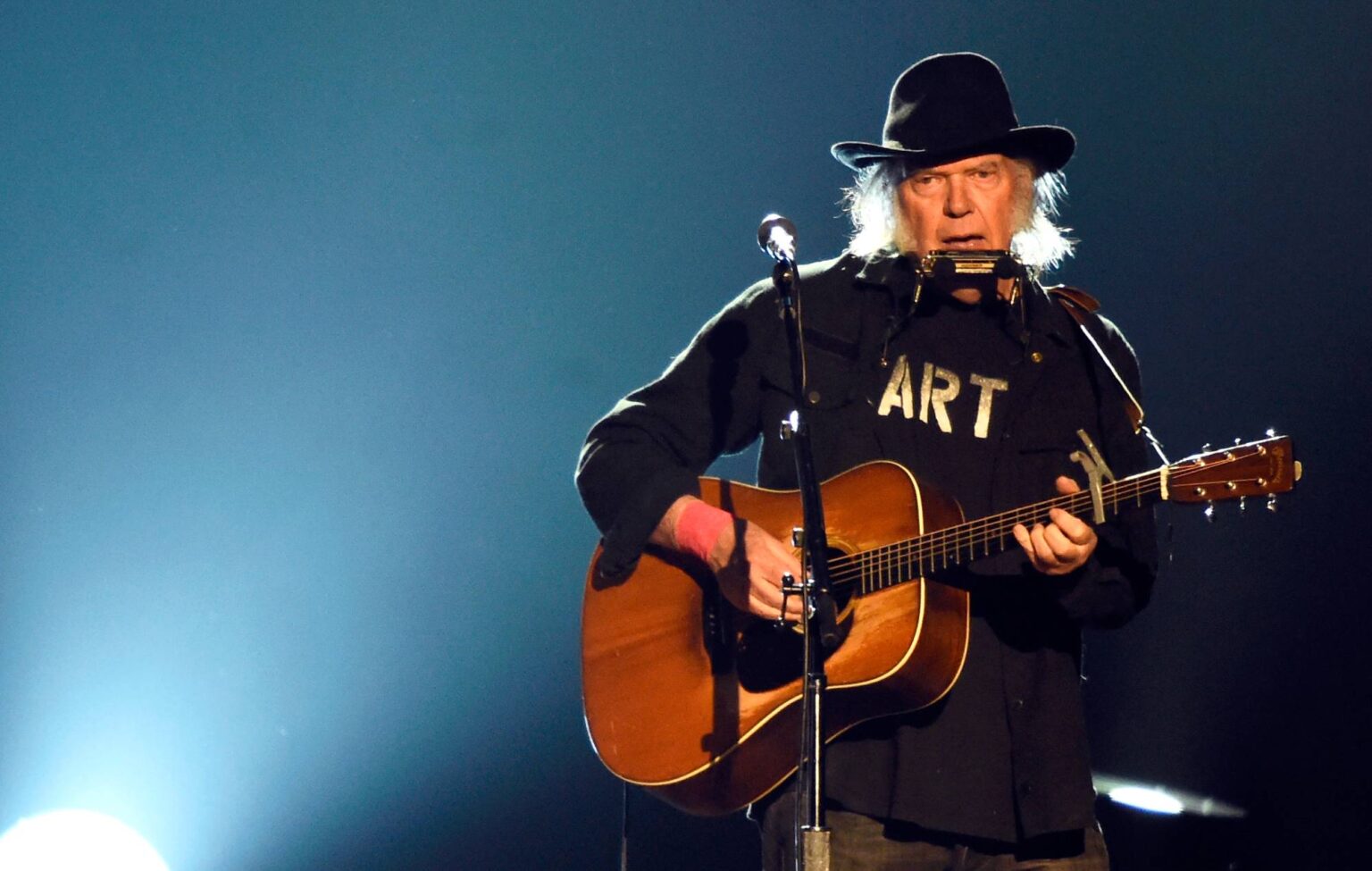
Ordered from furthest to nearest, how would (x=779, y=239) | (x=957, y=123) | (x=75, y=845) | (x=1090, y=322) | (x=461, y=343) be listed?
(x=461, y=343)
(x=75, y=845)
(x=957, y=123)
(x=1090, y=322)
(x=779, y=239)

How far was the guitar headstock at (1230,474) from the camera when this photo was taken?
2.63m

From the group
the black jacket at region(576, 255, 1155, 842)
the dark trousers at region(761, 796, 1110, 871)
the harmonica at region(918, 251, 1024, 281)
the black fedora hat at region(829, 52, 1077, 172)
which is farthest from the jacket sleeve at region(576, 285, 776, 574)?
the dark trousers at region(761, 796, 1110, 871)

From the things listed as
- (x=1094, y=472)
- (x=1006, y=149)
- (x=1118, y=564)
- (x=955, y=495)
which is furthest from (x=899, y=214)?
(x=1118, y=564)

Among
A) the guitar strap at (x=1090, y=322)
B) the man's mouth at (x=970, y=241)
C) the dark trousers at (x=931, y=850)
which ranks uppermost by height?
the man's mouth at (x=970, y=241)

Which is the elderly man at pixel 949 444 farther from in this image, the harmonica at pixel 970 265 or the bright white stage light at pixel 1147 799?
the bright white stage light at pixel 1147 799

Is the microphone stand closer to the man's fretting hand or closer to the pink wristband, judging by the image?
the pink wristband

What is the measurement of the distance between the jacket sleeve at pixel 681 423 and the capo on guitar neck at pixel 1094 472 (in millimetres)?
731

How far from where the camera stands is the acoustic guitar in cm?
266

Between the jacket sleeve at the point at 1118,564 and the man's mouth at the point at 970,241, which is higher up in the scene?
the man's mouth at the point at 970,241

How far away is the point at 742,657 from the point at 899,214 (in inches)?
44.6

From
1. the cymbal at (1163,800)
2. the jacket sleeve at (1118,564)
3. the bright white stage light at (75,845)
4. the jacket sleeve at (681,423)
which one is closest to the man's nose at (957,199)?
the jacket sleeve at (681,423)

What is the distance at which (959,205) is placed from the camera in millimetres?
3135

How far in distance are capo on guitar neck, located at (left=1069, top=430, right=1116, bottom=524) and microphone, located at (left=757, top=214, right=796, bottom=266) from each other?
774 mm

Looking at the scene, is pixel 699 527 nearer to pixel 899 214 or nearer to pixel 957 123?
pixel 899 214
